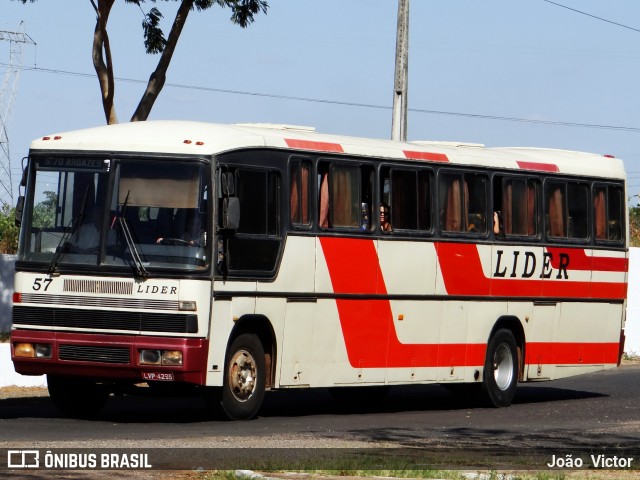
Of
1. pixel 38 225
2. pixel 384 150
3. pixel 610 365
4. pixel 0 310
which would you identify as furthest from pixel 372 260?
pixel 0 310

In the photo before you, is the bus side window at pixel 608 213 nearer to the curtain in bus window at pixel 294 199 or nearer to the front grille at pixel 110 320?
the curtain in bus window at pixel 294 199

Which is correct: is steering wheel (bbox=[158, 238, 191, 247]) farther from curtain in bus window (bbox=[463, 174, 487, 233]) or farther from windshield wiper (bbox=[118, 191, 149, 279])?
curtain in bus window (bbox=[463, 174, 487, 233])

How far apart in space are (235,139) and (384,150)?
3.06 meters

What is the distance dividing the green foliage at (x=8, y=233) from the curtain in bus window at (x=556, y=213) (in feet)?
40.5

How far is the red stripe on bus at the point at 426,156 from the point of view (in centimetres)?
2012

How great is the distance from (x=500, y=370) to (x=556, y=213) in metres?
2.48

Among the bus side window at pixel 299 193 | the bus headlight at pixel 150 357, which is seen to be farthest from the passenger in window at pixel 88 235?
the bus side window at pixel 299 193

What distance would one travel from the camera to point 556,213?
22.3 metres

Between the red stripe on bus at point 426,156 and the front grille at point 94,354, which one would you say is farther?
the red stripe on bus at point 426,156

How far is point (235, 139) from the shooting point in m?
17.3

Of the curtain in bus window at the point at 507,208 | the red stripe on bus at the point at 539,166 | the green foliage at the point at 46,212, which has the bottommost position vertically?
the green foliage at the point at 46,212

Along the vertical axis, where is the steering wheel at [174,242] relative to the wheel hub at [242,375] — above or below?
above

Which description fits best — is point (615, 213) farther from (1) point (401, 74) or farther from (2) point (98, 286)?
(2) point (98, 286)

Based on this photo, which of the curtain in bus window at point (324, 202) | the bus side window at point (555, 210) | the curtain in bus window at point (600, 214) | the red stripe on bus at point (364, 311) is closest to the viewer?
the curtain in bus window at point (324, 202)
